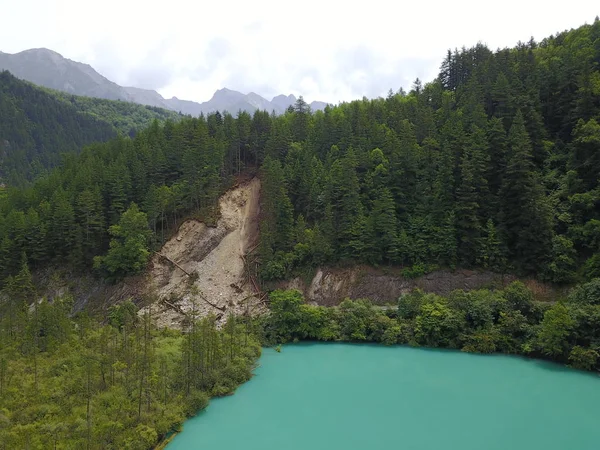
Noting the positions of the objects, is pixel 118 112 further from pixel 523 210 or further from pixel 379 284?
pixel 523 210

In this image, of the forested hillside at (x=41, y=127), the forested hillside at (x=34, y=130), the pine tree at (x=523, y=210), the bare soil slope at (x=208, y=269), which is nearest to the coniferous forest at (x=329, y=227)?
the pine tree at (x=523, y=210)

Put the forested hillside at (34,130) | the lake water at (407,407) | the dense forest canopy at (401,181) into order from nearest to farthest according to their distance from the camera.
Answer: the lake water at (407,407), the dense forest canopy at (401,181), the forested hillside at (34,130)

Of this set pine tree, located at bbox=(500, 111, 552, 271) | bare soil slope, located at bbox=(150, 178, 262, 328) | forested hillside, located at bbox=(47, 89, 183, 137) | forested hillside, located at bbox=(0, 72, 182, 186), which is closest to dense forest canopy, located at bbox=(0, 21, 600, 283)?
pine tree, located at bbox=(500, 111, 552, 271)

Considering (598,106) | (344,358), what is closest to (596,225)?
(598,106)

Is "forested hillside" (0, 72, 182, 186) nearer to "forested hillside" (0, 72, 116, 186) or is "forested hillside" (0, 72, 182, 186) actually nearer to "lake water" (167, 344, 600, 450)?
"forested hillside" (0, 72, 116, 186)

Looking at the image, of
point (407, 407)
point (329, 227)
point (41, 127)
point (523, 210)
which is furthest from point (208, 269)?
point (41, 127)

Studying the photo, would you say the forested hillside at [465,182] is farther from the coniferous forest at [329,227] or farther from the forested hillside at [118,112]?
the forested hillside at [118,112]
